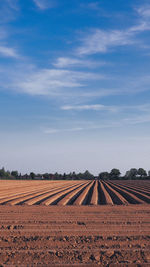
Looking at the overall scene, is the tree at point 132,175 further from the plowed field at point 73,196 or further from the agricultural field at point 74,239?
the agricultural field at point 74,239

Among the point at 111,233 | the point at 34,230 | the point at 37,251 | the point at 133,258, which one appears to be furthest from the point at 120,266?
the point at 34,230

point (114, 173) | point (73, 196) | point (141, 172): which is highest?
point (141, 172)

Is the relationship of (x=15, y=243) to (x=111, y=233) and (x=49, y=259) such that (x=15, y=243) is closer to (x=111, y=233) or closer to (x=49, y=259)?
(x=49, y=259)

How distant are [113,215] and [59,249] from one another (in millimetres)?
4395

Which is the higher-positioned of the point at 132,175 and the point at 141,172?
the point at 141,172

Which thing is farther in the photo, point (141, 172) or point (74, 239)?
point (141, 172)

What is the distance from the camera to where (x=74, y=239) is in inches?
249

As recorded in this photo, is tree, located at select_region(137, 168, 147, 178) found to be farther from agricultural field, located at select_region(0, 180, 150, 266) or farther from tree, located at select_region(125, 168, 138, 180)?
agricultural field, located at select_region(0, 180, 150, 266)

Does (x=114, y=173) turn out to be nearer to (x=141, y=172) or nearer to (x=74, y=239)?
(x=141, y=172)

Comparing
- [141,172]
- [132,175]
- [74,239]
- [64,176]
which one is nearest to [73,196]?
[74,239]

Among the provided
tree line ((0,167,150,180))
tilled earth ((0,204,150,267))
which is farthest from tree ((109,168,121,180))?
tilled earth ((0,204,150,267))

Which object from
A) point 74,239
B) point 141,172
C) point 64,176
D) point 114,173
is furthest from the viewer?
point 141,172

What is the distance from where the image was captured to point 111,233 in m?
6.90

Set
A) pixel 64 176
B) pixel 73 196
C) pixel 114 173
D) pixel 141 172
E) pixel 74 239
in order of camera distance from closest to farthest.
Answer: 1. pixel 74 239
2. pixel 73 196
3. pixel 64 176
4. pixel 114 173
5. pixel 141 172
